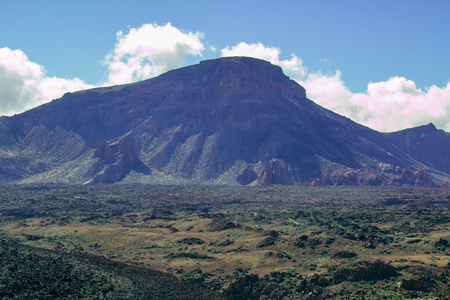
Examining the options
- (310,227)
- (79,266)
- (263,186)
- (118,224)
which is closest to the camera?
(79,266)

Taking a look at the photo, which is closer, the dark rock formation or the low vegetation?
the low vegetation

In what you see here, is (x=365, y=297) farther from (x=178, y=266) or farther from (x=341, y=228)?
(x=341, y=228)

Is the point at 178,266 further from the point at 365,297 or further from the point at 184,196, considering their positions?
the point at 184,196

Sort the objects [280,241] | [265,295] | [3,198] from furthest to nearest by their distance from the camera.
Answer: [3,198] → [280,241] → [265,295]

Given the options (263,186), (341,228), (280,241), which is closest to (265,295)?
(280,241)

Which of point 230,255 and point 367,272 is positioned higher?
point 367,272

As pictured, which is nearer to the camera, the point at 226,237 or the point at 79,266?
the point at 79,266

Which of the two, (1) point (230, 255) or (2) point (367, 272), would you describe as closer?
(2) point (367, 272)

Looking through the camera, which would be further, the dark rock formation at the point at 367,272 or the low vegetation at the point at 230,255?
the dark rock formation at the point at 367,272
